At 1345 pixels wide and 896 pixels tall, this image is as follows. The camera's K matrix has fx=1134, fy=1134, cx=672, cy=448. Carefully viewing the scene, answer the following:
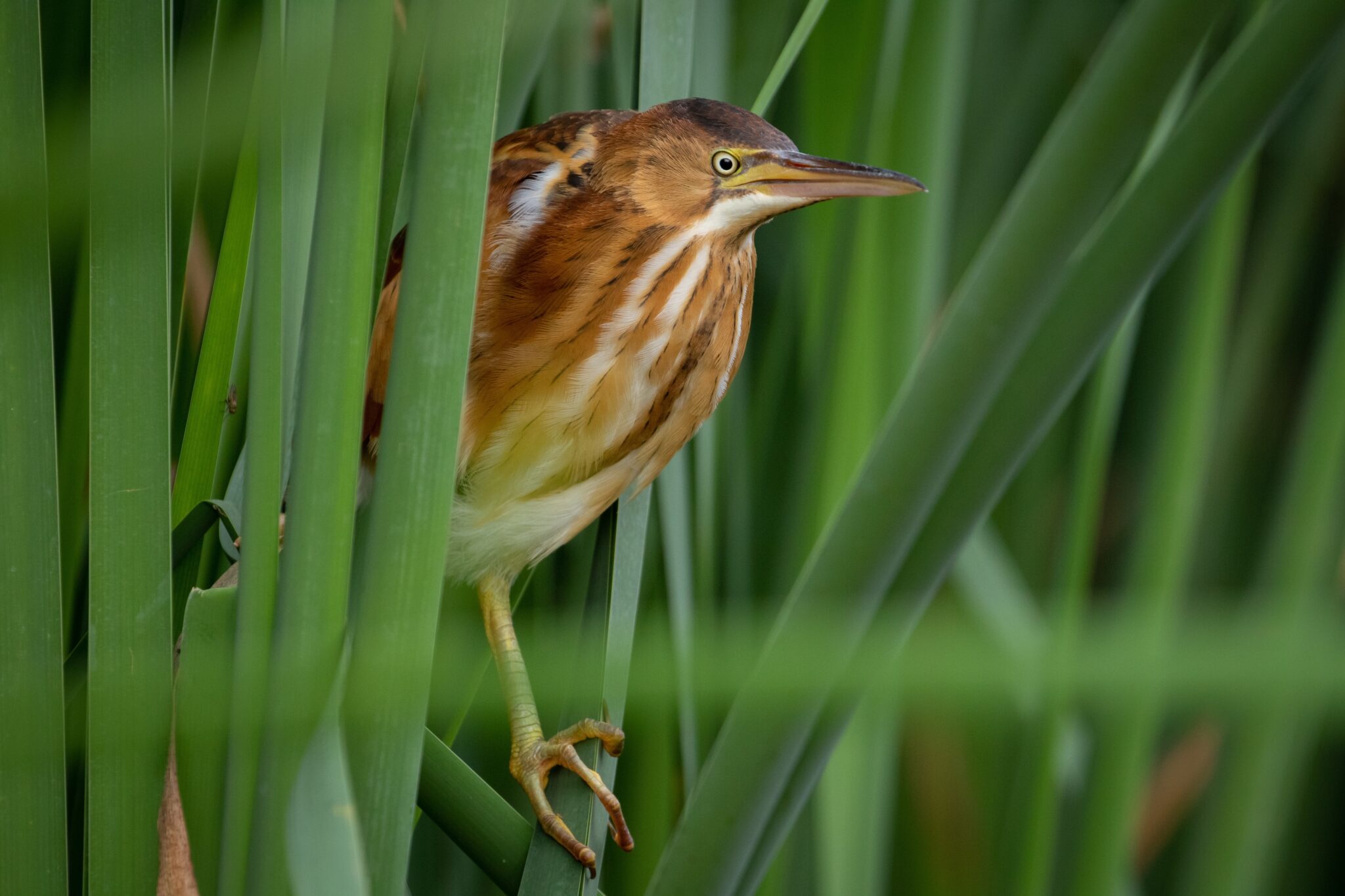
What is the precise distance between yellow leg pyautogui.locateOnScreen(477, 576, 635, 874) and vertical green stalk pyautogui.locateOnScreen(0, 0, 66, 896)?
8.8 inches

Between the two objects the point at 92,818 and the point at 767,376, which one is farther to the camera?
the point at 767,376

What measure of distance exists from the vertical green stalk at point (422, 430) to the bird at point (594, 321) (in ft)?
1.39

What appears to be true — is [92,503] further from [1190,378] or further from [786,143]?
[1190,378]

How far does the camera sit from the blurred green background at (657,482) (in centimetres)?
38

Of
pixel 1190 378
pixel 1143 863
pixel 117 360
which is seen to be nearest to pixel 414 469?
pixel 117 360

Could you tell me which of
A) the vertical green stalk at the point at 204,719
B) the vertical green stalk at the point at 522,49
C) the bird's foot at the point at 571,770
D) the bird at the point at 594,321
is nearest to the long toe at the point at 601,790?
the bird's foot at the point at 571,770

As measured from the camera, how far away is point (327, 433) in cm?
41

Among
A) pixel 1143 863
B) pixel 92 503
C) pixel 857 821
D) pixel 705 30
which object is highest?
pixel 705 30

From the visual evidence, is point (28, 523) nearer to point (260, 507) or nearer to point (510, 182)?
point (260, 507)

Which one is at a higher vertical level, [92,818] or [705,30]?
[705,30]

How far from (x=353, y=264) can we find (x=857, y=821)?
565 mm

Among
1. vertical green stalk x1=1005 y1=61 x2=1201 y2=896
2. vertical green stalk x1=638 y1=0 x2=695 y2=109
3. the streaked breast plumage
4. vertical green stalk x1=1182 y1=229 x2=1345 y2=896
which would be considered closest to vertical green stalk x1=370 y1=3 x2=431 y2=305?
vertical green stalk x1=638 y1=0 x2=695 y2=109

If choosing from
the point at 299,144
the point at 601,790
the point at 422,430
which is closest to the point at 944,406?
the point at 422,430

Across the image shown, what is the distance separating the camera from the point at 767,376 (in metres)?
0.89
